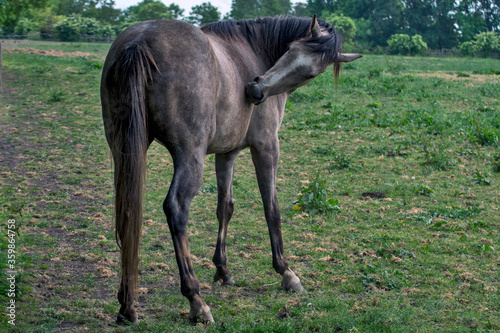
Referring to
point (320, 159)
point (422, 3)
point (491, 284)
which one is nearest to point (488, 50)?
point (422, 3)

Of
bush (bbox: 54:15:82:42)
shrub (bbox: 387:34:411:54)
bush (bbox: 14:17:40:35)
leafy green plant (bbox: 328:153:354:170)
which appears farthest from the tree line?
leafy green plant (bbox: 328:153:354:170)

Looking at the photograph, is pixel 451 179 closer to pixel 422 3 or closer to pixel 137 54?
pixel 137 54

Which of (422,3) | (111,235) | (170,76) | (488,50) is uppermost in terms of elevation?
(422,3)

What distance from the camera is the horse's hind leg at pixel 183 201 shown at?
3174 mm

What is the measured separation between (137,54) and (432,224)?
428cm

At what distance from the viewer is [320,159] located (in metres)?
8.48

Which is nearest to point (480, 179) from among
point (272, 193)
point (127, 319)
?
point (272, 193)

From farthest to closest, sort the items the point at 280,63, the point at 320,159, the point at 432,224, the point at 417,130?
the point at 417,130
the point at 320,159
the point at 432,224
the point at 280,63

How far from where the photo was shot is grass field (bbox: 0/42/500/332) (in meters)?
3.56

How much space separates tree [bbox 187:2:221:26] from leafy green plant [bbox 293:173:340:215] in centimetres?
6214

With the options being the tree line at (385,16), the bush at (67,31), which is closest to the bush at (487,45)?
the tree line at (385,16)

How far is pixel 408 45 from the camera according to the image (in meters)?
A: 47.8

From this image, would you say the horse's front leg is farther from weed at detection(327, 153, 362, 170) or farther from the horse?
weed at detection(327, 153, 362, 170)

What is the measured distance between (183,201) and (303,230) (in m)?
2.65
